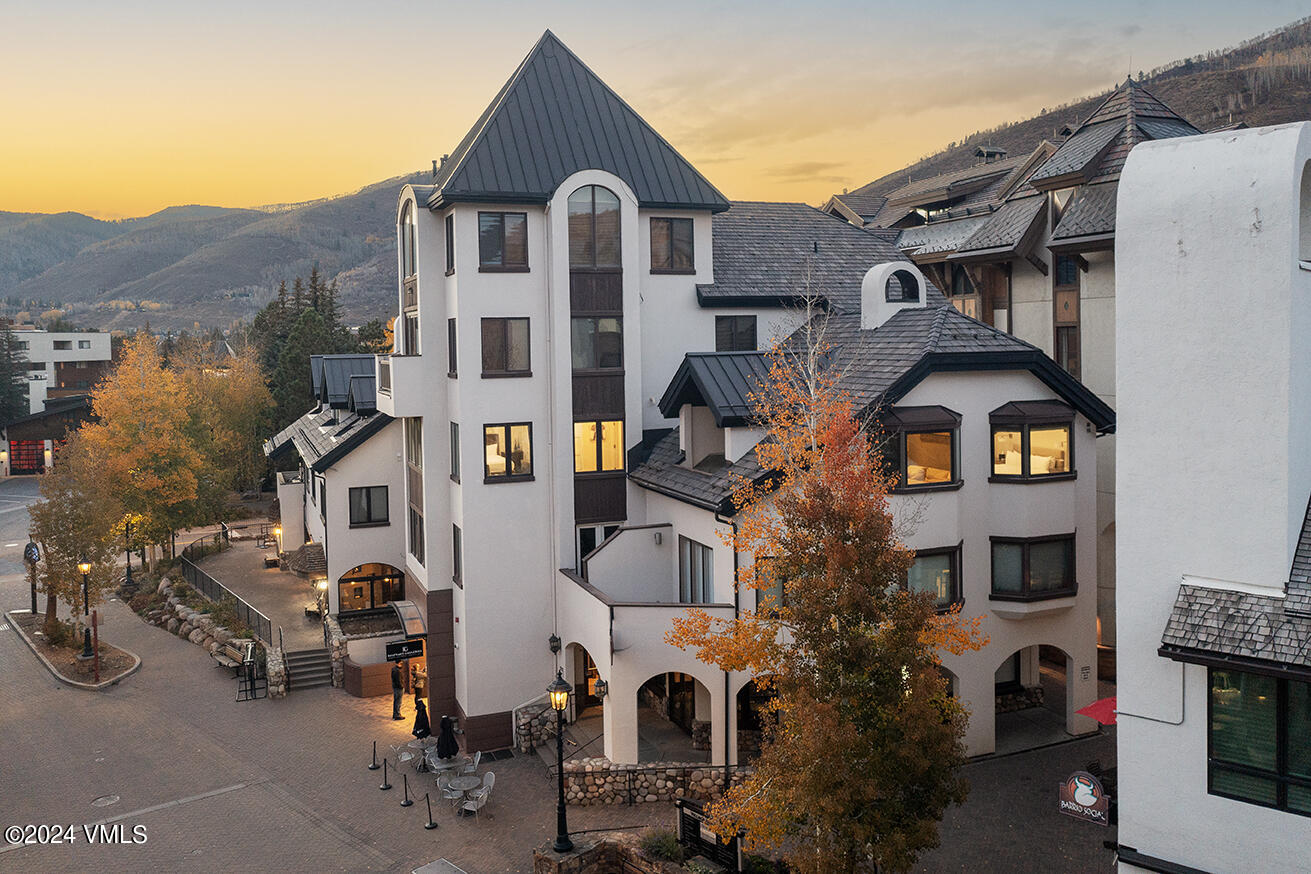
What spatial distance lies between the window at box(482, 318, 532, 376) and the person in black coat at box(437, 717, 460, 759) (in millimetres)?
9102

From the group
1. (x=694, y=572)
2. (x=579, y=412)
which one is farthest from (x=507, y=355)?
(x=694, y=572)

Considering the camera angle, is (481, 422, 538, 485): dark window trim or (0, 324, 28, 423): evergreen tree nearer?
(481, 422, 538, 485): dark window trim

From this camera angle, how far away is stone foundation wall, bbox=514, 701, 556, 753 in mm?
26203

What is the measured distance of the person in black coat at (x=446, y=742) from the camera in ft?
82.0

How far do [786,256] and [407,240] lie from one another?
39.1 feet

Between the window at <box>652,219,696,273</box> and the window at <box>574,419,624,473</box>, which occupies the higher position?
the window at <box>652,219,696,273</box>

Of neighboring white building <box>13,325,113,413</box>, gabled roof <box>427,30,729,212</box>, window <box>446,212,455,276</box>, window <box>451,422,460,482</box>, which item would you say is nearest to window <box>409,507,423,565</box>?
window <box>451,422,460,482</box>

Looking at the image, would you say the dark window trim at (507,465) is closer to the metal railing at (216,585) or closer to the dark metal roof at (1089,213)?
the metal railing at (216,585)

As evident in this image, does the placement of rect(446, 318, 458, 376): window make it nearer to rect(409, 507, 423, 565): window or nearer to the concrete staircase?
rect(409, 507, 423, 565): window

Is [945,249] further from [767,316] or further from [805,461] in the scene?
[805,461]

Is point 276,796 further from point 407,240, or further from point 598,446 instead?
point 407,240

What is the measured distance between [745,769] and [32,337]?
104171 mm

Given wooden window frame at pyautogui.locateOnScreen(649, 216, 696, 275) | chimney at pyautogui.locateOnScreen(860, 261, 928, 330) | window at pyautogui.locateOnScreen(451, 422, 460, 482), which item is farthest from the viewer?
wooden window frame at pyautogui.locateOnScreen(649, 216, 696, 275)

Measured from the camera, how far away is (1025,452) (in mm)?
22500
